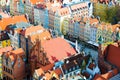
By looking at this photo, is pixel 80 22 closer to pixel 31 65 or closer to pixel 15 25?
pixel 15 25

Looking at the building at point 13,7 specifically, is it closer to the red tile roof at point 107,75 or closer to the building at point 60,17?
the building at point 60,17

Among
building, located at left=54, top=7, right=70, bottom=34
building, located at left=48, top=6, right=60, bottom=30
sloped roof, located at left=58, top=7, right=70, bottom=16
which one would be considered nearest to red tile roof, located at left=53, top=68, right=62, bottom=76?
building, located at left=54, top=7, right=70, bottom=34

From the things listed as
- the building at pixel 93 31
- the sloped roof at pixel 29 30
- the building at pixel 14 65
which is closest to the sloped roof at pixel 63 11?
the building at pixel 93 31

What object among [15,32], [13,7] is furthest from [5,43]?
[13,7]

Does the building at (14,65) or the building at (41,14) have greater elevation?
the building at (41,14)

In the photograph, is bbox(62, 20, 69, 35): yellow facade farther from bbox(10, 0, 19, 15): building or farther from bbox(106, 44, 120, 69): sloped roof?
bbox(106, 44, 120, 69): sloped roof

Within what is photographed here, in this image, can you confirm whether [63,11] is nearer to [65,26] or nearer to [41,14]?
[65,26]

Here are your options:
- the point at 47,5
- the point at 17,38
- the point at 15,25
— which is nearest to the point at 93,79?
the point at 17,38
